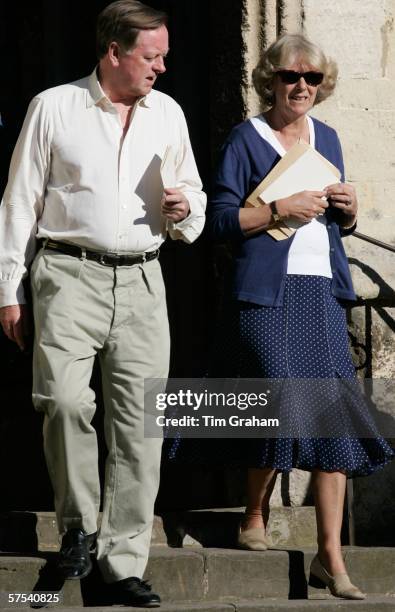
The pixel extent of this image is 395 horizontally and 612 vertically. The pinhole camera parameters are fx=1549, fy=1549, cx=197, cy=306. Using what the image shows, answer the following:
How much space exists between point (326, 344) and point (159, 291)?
0.67m

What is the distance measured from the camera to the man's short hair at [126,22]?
17.2ft

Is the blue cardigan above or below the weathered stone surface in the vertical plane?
above

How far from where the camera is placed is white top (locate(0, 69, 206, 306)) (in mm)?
5203

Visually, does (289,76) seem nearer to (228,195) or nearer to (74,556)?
(228,195)

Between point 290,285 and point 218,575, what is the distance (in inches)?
42.2

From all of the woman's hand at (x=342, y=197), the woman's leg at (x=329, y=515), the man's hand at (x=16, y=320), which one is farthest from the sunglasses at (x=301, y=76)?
the woman's leg at (x=329, y=515)

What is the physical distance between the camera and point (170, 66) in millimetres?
7020

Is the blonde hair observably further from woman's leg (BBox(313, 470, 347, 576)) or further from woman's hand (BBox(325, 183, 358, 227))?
woman's leg (BBox(313, 470, 347, 576))

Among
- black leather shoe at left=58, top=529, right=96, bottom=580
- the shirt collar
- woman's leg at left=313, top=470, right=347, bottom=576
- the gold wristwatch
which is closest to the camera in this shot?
black leather shoe at left=58, top=529, right=96, bottom=580

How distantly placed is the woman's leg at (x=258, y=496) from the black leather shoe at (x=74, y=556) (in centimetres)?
82

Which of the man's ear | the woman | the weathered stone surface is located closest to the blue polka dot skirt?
the woman

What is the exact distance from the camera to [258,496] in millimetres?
5746

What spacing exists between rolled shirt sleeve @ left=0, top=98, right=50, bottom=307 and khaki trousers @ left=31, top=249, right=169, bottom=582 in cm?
8

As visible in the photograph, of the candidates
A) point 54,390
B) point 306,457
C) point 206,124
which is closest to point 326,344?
point 306,457
